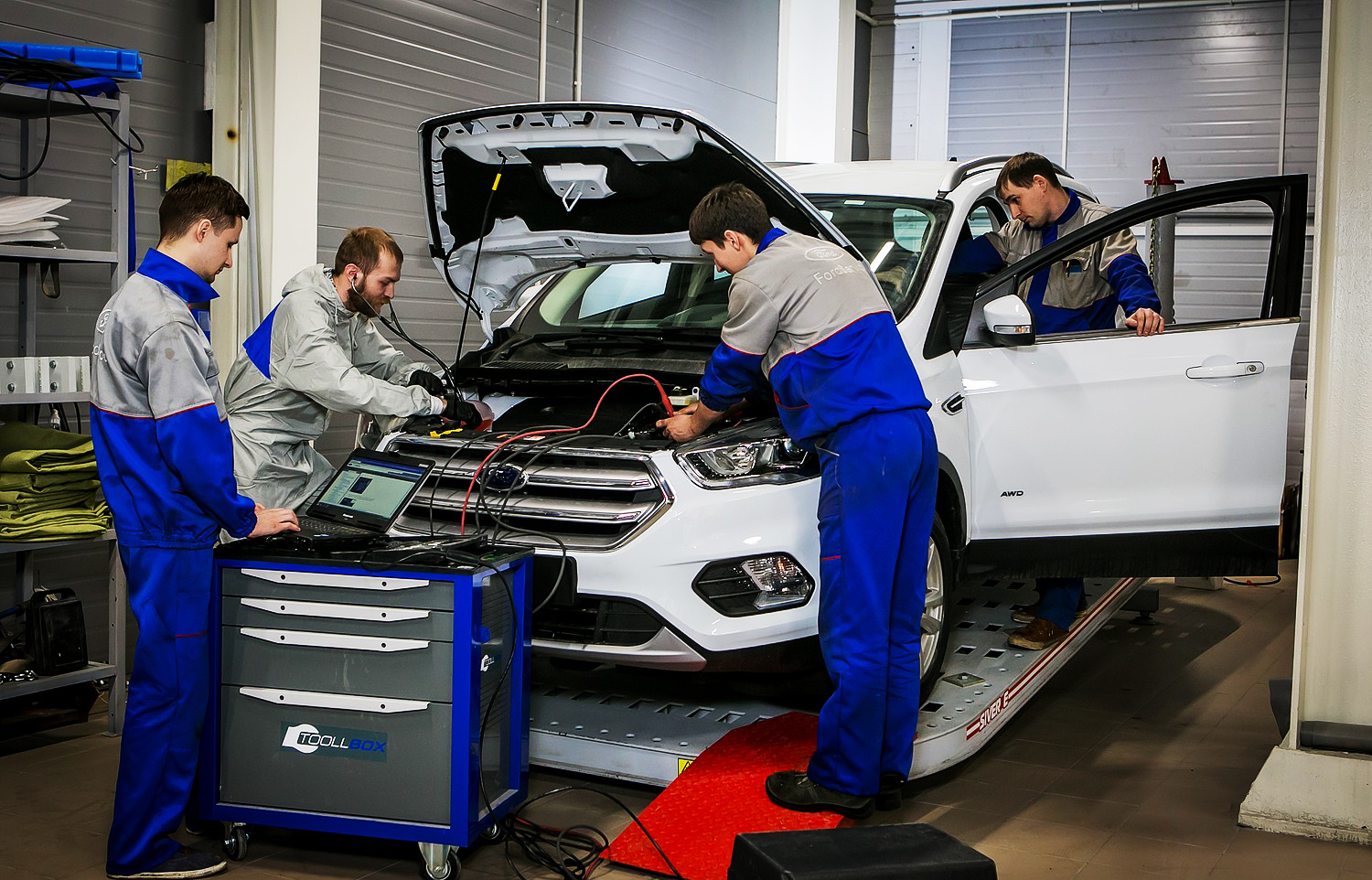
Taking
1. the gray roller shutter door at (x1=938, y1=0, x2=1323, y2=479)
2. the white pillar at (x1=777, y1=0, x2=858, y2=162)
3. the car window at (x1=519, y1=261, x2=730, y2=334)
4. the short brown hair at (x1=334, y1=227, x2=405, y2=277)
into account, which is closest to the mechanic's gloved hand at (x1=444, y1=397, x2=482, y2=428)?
the short brown hair at (x1=334, y1=227, x2=405, y2=277)

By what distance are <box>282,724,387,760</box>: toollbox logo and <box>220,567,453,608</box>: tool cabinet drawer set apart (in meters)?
0.33

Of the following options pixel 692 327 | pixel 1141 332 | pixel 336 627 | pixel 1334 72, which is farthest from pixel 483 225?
pixel 1334 72

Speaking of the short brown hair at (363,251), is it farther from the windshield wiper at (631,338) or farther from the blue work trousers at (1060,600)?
the blue work trousers at (1060,600)

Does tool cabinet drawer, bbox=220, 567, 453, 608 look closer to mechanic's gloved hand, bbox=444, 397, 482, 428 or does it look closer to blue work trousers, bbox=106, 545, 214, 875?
blue work trousers, bbox=106, 545, 214, 875

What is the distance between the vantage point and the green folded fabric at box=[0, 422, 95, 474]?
413cm

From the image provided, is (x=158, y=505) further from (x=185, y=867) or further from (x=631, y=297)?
(x=631, y=297)

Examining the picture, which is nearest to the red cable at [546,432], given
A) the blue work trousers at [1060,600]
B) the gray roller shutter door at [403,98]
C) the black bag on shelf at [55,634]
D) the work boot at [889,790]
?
the work boot at [889,790]

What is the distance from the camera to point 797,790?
3408 millimetres

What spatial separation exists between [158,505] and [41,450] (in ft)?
4.94

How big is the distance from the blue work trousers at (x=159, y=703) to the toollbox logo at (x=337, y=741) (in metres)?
0.24

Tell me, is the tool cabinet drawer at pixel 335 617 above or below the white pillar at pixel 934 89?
below

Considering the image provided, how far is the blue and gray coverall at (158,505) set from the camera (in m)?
3.00

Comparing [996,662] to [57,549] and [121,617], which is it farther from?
[57,549]

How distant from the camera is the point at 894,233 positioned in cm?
442
